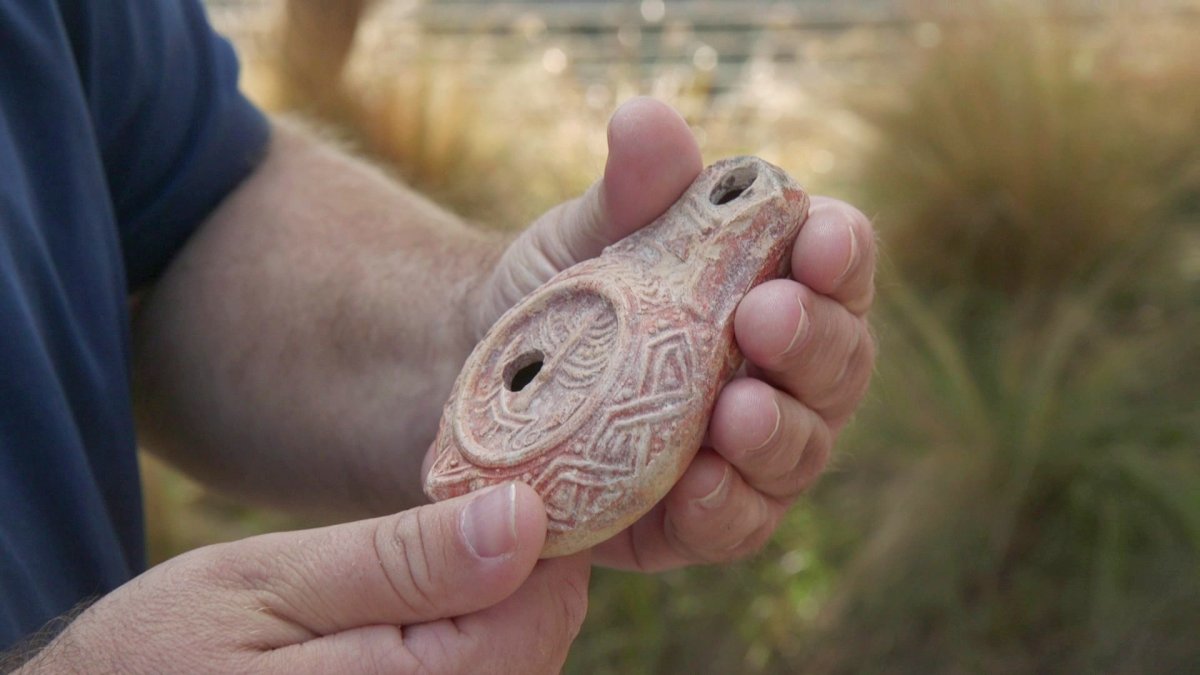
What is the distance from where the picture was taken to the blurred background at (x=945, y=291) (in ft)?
11.0

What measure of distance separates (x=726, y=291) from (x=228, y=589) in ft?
2.64

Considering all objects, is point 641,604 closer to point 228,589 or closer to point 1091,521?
point 1091,521

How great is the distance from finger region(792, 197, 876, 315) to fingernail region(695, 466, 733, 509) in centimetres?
32

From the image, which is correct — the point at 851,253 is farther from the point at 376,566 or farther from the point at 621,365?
the point at 376,566

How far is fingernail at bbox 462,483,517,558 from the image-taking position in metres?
1.29

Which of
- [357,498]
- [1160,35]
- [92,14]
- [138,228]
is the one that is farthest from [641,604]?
[1160,35]

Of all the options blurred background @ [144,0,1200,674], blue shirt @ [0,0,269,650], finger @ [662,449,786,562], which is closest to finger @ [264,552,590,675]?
finger @ [662,449,786,562]

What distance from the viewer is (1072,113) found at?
4168mm

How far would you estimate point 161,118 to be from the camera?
2.06 metres

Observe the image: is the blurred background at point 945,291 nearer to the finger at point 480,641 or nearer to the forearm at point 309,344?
the forearm at point 309,344

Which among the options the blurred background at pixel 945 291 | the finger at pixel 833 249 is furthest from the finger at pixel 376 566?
the blurred background at pixel 945 291

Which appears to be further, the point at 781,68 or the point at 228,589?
the point at 781,68

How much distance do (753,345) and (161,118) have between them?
1.23 metres

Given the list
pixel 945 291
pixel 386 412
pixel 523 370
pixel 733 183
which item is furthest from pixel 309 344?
pixel 945 291
